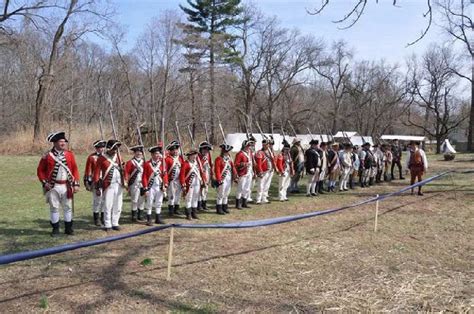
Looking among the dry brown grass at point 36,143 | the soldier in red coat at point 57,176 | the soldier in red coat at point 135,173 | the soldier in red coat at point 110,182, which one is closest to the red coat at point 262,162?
the soldier in red coat at point 135,173

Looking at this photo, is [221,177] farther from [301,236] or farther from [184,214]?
[301,236]

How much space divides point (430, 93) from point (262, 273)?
53625 mm

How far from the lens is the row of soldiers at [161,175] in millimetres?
7895

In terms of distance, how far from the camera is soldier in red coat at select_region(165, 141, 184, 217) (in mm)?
10094

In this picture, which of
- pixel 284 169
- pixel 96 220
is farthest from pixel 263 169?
pixel 96 220

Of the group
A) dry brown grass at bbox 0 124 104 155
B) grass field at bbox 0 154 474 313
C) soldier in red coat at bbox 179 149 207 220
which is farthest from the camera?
dry brown grass at bbox 0 124 104 155

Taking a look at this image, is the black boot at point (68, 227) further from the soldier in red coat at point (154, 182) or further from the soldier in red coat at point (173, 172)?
the soldier in red coat at point (173, 172)

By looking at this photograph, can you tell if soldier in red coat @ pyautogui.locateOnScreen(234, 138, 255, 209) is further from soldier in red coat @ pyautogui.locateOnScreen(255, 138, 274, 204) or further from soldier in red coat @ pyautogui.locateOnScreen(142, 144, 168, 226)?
soldier in red coat @ pyautogui.locateOnScreen(142, 144, 168, 226)

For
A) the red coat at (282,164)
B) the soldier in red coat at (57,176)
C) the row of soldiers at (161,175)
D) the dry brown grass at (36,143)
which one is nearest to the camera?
the soldier in red coat at (57,176)

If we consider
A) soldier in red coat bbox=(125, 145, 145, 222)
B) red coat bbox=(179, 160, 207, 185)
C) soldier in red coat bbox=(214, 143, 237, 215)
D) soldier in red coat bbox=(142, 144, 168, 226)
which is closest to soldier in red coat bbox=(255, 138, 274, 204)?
soldier in red coat bbox=(214, 143, 237, 215)

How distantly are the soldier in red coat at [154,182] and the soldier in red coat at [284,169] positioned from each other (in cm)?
482

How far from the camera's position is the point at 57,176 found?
7.78m

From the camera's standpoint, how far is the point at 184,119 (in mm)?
34938

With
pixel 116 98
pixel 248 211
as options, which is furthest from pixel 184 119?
pixel 248 211
